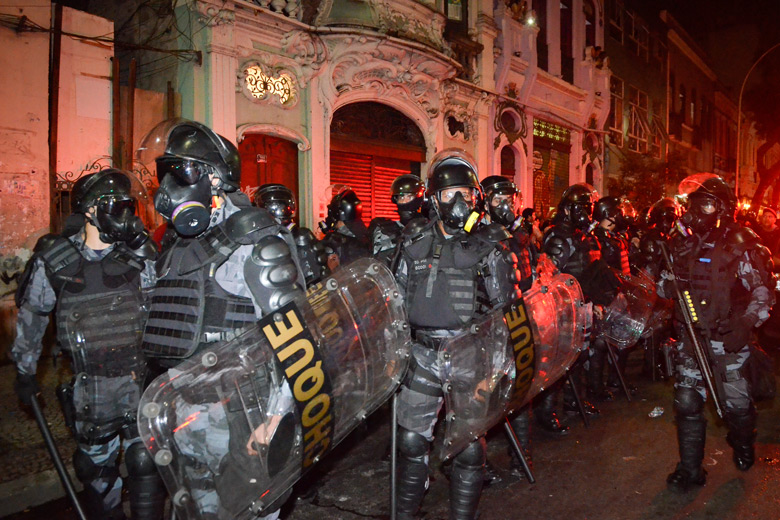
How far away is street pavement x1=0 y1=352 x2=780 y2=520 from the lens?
3.92m

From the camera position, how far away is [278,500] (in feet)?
7.95

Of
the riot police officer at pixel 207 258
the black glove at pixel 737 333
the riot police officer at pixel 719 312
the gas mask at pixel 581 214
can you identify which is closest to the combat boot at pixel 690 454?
the riot police officer at pixel 719 312

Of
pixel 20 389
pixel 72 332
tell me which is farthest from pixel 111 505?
pixel 72 332

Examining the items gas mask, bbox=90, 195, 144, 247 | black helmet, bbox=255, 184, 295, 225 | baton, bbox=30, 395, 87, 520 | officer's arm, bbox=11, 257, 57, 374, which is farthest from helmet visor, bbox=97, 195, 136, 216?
black helmet, bbox=255, 184, 295, 225

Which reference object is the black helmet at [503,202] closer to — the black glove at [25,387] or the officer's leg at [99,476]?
the officer's leg at [99,476]

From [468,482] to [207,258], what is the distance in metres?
1.98

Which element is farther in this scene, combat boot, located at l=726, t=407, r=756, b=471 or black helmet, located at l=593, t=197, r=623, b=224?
black helmet, located at l=593, t=197, r=623, b=224

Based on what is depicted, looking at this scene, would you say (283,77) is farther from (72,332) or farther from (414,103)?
(72,332)

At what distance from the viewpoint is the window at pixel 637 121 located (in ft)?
76.3

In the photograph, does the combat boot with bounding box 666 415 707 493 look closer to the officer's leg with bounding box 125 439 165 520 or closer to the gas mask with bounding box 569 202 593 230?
the gas mask with bounding box 569 202 593 230

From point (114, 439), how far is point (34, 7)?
708 centimetres

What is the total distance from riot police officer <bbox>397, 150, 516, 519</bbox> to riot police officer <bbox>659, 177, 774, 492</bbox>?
6.20 feet

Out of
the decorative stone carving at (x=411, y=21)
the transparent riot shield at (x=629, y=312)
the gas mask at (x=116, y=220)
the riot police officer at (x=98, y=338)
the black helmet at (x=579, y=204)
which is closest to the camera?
the riot police officer at (x=98, y=338)

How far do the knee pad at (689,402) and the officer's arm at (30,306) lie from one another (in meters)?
4.39
